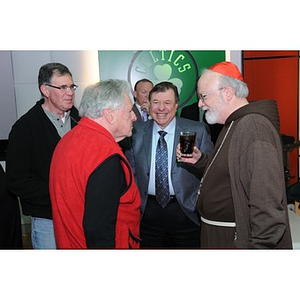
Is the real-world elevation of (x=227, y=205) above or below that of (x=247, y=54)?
below

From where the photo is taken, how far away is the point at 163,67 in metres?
5.61

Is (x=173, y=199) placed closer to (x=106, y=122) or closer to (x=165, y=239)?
(x=165, y=239)

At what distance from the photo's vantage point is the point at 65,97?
101 inches

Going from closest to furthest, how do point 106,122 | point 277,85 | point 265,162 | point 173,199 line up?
point 265,162 → point 106,122 → point 173,199 → point 277,85

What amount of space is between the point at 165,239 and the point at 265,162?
4.49ft

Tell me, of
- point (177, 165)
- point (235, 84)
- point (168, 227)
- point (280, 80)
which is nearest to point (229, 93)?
point (235, 84)

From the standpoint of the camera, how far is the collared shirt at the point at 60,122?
256cm

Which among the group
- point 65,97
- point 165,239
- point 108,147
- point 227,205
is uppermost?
point 65,97

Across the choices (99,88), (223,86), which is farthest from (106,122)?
(223,86)

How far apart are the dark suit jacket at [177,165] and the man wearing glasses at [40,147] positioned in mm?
530

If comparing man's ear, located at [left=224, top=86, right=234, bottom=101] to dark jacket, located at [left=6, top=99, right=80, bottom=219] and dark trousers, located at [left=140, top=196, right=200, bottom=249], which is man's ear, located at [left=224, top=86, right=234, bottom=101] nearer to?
dark trousers, located at [left=140, top=196, right=200, bottom=249]

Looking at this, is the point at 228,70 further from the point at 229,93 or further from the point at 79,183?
the point at 79,183

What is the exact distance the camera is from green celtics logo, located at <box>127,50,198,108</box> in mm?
5578

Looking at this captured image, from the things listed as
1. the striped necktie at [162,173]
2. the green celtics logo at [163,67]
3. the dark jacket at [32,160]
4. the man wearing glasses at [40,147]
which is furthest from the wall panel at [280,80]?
the dark jacket at [32,160]
